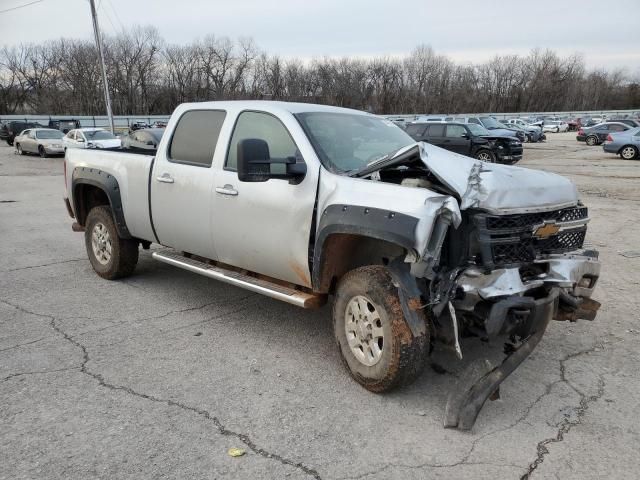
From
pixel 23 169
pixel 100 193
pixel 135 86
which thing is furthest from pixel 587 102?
pixel 100 193

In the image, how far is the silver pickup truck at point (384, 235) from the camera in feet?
11.0

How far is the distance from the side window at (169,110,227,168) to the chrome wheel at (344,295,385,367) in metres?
2.01

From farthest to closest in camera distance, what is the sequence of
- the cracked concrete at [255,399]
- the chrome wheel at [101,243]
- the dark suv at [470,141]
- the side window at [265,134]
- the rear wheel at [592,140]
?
the rear wheel at [592,140], the dark suv at [470,141], the chrome wheel at [101,243], the side window at [265,134], the cracked concrete at [255,399]

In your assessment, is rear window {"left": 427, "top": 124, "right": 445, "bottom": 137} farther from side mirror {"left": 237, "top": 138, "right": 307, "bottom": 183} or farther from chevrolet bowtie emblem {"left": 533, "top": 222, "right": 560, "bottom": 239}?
side mirror {"left": 237, "top": 138, "right": 307, "bottom": 183}

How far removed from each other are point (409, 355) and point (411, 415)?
0.39 m

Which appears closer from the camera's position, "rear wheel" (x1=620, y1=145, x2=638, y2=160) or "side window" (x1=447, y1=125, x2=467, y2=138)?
"side window" (x1=447, y1=125, x2=467, y2=138)

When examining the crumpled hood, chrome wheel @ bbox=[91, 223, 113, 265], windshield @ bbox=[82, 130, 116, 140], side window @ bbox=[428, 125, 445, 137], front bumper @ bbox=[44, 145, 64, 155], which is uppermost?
the crumpled hood

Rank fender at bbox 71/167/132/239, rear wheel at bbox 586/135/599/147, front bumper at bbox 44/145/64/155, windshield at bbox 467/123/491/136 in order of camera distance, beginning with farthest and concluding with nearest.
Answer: rear wheel at bbox 586/135/599/147
front bumper at bbox 44/145/64/155
windshield at bbox 467/123/491/136
fender at bbox 71/167/132/239

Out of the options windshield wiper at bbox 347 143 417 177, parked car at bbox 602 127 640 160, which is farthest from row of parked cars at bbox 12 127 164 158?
parked car at bbox 602 127 640 160

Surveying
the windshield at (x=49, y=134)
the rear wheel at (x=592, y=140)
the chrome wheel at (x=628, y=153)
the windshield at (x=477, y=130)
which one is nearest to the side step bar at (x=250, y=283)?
the windshield at (x=477, y=130)

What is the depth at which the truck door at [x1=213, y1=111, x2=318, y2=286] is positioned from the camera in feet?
13.4

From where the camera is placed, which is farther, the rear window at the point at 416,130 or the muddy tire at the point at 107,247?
the rear window at the point at 416,130

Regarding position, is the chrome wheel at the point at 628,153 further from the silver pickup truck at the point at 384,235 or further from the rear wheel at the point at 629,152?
the silver pickup truck at the point at 384,235

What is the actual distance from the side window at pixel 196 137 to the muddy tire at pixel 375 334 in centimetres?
194
